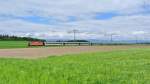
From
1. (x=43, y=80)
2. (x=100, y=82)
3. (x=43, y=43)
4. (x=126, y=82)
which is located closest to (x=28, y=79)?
(x=43, y=80)

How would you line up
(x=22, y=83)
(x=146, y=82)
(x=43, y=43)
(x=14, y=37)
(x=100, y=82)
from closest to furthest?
(x=22, y=83) < (x=100, y=82) < (x=146, y=82) < (x=43, y=43) < (x=14, y=37)

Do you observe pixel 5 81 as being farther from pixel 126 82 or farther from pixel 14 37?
pixel 14 37

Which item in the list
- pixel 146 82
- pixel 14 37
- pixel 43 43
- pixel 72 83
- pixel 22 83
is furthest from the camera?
pixel 14 37

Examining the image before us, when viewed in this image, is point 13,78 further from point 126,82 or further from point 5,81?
point 126,82

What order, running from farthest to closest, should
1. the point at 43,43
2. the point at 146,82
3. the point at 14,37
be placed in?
the point at 14,37
the point at 43,43
the point at 146,82

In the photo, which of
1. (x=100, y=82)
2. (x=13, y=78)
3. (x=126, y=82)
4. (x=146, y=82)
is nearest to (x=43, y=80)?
(x=13, y=78)

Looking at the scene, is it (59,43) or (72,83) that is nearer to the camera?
(72,83)

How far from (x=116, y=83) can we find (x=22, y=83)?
2.42 metres

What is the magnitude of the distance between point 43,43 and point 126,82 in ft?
167

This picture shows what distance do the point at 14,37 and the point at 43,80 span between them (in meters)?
112

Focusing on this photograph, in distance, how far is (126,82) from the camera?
347 inches

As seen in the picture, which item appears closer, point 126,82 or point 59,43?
point 126,82

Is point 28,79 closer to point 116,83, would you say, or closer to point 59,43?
point 116,83

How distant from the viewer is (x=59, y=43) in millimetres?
62531
